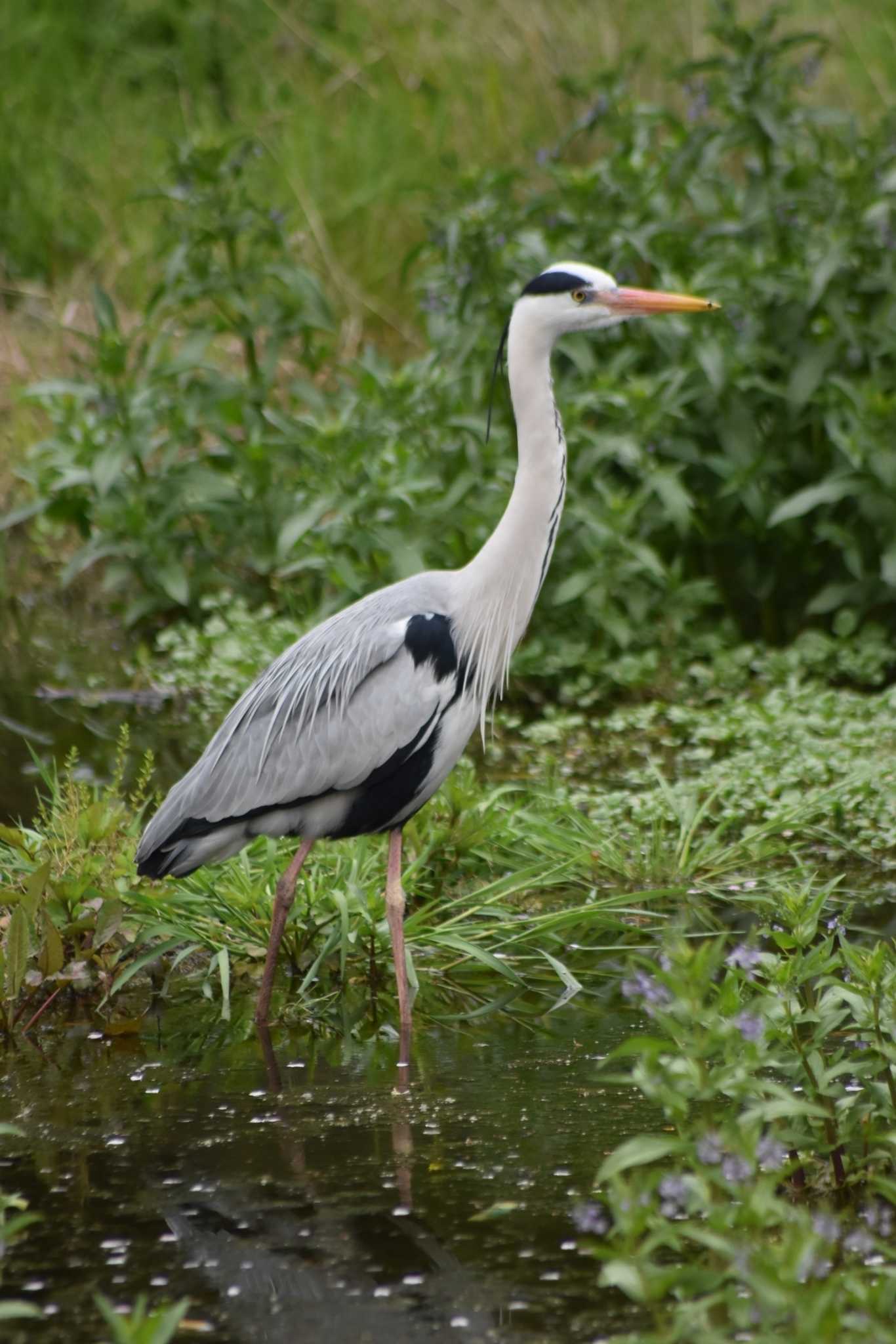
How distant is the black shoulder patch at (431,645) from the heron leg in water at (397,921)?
0.44 m

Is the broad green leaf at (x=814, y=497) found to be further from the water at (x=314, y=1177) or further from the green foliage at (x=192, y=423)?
the water at (x=314, y=1177)

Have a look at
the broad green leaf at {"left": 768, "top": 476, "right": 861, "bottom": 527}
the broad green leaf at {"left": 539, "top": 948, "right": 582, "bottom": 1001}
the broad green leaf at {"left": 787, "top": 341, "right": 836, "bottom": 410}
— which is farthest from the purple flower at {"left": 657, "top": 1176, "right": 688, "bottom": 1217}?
the broad green leaf at {"left": 787, "top": 341, "right": 836, "bottom": 410}

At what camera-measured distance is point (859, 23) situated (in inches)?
413

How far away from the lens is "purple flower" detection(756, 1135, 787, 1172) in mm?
2820

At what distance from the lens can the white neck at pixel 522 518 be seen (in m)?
4.42

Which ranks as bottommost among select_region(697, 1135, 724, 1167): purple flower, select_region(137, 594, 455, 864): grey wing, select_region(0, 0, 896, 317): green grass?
select_region(697, 1135, 724, 1167): purple flower

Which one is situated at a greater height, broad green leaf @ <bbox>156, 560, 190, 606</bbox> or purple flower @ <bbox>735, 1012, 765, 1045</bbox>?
broad green leaf @ <bbox>156, 560, 190, 606</bbox>

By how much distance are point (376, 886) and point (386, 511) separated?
220 cm

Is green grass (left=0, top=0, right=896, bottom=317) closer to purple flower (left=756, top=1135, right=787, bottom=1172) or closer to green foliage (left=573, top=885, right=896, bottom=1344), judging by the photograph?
green foliage (left=573, top=885, right=896, bottom=1344)

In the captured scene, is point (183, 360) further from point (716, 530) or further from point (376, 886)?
point (376, 886)

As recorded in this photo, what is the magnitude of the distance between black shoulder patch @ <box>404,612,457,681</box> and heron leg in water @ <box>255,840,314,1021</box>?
0.53m

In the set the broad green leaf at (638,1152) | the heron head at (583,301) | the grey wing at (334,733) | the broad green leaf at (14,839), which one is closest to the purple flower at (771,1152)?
the broad green leaf at (638,1152)

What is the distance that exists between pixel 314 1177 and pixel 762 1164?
2.95ft

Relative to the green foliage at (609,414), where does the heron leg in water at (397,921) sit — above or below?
below
